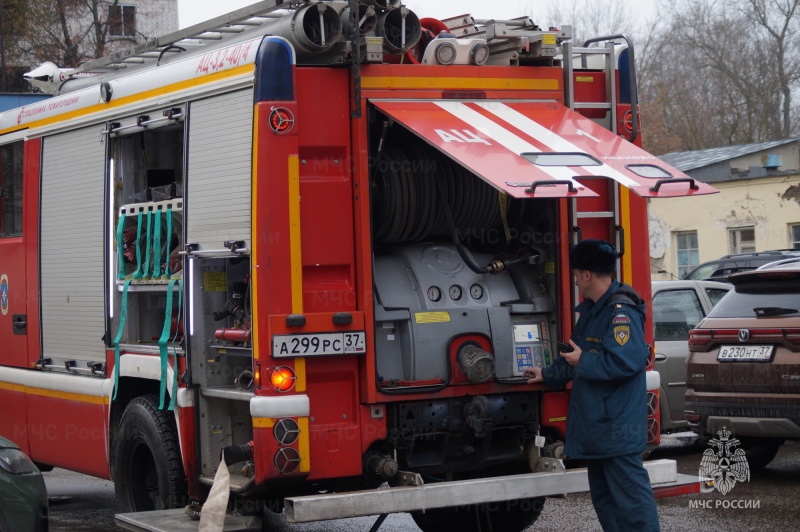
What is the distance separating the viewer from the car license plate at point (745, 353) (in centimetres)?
976

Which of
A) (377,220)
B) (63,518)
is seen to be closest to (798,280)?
(377,220)

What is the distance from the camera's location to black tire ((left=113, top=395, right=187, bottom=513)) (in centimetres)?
707

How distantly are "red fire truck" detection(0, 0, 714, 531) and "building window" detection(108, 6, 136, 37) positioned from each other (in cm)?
2440

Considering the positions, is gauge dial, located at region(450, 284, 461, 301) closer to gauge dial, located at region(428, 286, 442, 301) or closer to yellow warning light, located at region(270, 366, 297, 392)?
gauge dial, located at region(428, 286, 442, 301)

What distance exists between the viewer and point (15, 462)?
6.57m

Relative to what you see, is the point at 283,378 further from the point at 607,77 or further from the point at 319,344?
the point at 607,77

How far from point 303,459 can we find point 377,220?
1.52m

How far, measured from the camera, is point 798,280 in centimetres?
991

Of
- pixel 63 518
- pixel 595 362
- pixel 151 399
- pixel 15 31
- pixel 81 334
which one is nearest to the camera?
pixel 595 362

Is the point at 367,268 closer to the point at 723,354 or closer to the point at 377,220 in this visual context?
the point at 377,220

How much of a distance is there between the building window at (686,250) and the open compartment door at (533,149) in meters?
27.0

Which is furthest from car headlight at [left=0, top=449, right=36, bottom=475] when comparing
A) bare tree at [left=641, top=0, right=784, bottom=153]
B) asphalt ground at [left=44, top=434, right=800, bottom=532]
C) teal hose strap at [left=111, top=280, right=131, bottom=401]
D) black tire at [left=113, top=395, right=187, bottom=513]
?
bare tree at [left=641, top=0, right=784, bottom=153]

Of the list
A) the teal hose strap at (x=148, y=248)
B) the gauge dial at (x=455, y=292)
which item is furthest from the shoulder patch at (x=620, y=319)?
the teal hose strap at (x=148, y=248)

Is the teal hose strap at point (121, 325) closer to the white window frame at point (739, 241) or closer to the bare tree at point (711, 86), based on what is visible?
the white window frame at point (739, 241)
